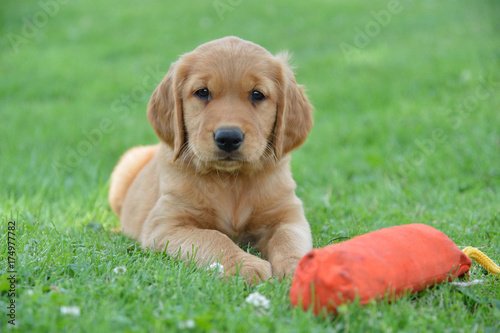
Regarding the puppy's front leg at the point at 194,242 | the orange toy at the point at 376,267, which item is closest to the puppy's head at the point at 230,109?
the puppy's front leg at the point at 194,242

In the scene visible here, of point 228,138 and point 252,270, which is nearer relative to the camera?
point 252,270

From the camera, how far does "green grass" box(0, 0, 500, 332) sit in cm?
228

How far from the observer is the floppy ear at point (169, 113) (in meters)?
3.57

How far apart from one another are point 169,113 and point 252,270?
1.39 meters

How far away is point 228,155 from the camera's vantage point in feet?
10.4

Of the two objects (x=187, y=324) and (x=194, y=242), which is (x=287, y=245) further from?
(x=187, y=324)

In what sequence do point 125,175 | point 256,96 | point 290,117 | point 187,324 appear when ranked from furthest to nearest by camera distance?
point 125,175 < point 290,117 < point 256,96 < point 187,324

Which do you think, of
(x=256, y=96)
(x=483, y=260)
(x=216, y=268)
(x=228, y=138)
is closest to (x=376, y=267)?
(x=216, y=268)

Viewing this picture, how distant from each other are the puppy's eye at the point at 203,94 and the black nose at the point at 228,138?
15.3 inches

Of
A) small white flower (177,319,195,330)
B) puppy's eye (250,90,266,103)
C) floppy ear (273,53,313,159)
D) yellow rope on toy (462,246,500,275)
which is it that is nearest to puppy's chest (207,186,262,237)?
floppy ear (273,53,313,159)

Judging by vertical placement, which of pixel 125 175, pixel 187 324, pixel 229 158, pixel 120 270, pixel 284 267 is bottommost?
pixel 125 175

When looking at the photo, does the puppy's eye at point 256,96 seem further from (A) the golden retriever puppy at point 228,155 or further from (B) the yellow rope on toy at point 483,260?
(B) the yellow rope on toy at point 483,260

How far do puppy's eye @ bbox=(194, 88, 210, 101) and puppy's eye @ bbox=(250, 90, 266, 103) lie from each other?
0.90 ft

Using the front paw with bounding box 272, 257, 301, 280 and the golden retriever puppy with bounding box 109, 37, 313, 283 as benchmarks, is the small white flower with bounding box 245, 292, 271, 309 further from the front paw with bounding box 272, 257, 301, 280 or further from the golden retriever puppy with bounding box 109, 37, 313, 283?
the golden retriever puppy with bounding box 109, 37, 313, 283
